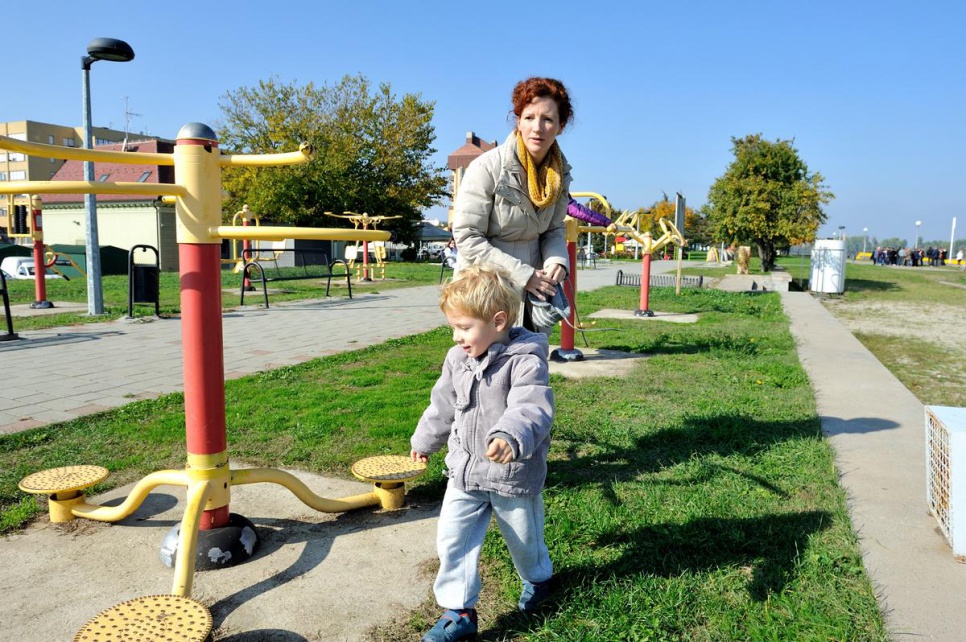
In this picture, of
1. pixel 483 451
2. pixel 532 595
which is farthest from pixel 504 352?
pixel 532 595

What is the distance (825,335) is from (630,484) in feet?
22.4

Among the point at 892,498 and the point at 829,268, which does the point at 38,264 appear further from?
the point at 829,268

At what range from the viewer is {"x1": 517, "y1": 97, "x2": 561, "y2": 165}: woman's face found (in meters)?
2.74

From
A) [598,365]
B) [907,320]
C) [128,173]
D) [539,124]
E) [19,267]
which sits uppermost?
[128,173]

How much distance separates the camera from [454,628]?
1.93 meters

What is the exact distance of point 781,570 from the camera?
91.0 inches

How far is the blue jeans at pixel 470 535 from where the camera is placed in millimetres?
1991

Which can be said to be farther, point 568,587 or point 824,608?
point 568,587

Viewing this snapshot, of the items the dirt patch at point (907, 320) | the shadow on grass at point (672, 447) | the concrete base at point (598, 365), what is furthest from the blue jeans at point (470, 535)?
the dirt patch at point (907, 320)

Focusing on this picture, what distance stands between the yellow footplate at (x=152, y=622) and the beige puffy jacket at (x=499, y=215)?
1611mm

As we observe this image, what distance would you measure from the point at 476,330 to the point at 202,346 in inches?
38.3

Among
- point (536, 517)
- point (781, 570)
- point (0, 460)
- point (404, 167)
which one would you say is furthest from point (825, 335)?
point (404, 167)

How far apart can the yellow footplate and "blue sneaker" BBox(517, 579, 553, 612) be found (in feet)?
3.04

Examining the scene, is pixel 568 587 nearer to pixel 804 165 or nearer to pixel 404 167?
pixel 804 165
